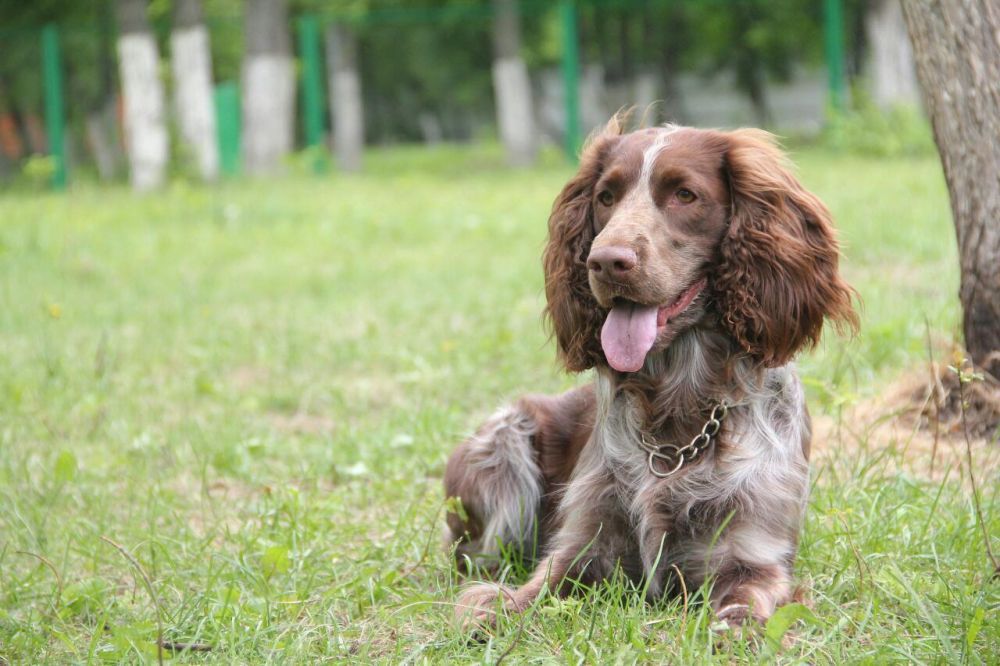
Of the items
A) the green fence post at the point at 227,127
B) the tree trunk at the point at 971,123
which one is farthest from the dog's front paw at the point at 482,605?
the green fence post at the point at 227,127

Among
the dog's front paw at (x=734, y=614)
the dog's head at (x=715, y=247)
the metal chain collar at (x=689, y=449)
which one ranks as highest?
the dog's head at (x=715, y=247)

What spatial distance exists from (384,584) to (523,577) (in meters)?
0.47

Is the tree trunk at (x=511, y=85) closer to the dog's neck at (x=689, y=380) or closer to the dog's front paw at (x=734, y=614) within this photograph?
the dog's neck at (x=689, y=380)

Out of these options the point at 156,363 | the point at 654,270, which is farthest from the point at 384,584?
the point at 156,363

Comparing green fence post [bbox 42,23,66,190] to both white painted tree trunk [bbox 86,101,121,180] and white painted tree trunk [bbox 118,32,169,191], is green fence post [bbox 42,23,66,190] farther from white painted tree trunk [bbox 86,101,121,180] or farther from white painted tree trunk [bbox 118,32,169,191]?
white painted tree trunk [bbox 86,101,121,180]

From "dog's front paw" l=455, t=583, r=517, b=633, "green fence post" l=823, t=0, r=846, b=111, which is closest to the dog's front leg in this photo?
"dog's front paw" l=455, t=583, r=517, b=633

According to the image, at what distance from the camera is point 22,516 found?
427 centimetres

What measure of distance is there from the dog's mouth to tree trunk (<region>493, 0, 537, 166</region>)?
58.3 feet

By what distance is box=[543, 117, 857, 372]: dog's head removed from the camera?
10.7 feet

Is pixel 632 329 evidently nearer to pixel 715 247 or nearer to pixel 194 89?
pixel 715 247

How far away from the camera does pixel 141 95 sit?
1636cm

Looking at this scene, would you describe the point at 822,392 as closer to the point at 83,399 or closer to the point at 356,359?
the point at 356,359

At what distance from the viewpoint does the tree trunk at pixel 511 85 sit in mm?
20688

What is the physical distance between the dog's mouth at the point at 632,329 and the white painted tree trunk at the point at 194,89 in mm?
14426
